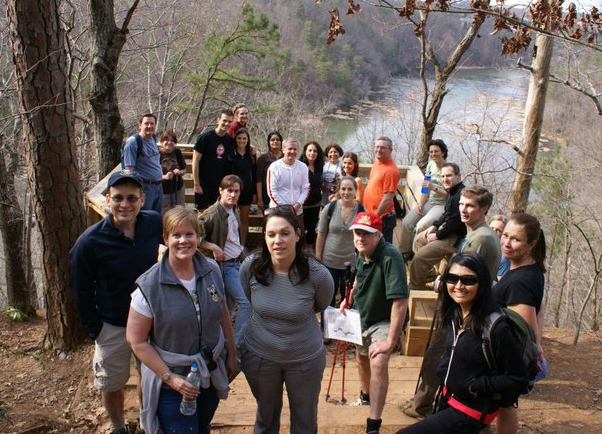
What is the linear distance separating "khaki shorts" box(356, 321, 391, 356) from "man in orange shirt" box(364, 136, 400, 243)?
7.10 feet

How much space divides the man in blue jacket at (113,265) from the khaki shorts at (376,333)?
1.49m

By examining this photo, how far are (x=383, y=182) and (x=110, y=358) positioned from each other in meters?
3.37

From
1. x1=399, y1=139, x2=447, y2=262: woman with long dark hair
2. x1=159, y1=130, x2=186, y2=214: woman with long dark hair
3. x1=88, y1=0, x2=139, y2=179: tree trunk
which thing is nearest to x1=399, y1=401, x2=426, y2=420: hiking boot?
x1=399, y1=139, x2=447, y2=262: woman with long dark hair

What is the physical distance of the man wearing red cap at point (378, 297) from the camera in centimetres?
335

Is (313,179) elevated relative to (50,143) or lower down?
lower down

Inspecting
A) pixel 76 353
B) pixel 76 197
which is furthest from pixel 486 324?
pixel 76 353

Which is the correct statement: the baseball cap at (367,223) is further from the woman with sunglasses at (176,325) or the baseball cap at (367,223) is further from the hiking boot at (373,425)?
the hiking boot at (373,425)

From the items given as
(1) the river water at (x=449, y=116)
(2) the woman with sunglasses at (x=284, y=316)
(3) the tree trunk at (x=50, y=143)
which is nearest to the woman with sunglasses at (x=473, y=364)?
(2) the woman with sunglasses at (x=284, y=316)

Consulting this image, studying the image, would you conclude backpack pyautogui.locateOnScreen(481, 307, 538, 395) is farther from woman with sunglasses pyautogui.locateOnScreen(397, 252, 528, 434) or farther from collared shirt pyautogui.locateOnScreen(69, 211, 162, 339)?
collared shirt pyautogui.locateOnScreen(69, 211, 162, 339)

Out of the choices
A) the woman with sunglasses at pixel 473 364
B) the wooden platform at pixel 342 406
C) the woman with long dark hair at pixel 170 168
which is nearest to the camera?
the woman with sunglasses at pixel 473 364

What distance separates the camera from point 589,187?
79.5 ft

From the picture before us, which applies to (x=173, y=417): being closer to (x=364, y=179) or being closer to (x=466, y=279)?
(x=466, y=279)

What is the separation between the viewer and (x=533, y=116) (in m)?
8.50

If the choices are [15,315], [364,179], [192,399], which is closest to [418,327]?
[192,399]
